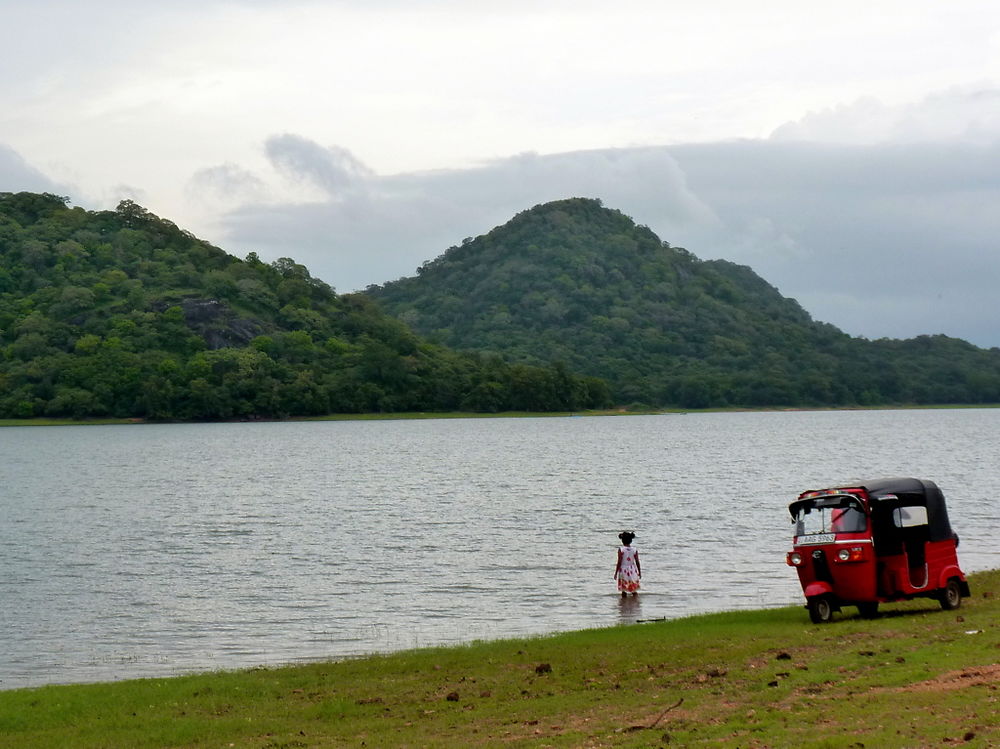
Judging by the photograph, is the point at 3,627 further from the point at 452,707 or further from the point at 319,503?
the point at 319,503

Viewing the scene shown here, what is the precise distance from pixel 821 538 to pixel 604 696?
7.14 meters

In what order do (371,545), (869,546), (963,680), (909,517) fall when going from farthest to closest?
(371,545) < (909,517) < (869,546) < (963,680)

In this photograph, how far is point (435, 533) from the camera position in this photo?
48.3 m

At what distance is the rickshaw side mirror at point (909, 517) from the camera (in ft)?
71.2

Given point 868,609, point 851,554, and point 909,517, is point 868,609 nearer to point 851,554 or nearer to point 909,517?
point 851,554

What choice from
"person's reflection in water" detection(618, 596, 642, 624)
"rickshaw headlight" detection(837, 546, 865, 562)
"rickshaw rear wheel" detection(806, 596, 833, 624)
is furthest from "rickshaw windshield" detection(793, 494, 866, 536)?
"person's reflection in water" detection(618, 596, 642, 624)

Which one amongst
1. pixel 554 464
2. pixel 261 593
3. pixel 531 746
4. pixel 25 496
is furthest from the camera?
pixel 554 464

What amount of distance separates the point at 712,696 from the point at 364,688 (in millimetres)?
5782

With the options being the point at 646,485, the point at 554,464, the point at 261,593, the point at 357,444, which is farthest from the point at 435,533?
the point at 357,444

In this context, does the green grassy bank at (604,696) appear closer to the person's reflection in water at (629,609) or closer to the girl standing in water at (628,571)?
the person's reflection in water at (629,609)

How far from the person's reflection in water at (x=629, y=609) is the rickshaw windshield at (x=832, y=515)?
654 centimetres

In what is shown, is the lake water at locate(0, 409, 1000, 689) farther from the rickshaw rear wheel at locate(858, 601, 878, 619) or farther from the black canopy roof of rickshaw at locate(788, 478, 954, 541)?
the black canopy roof of rickshaw at locate(788, 478, 954, 541)

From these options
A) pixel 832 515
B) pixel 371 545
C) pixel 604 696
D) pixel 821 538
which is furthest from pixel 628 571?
pixel 371 545

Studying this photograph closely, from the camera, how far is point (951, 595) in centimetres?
2234
